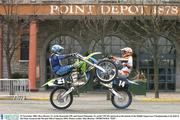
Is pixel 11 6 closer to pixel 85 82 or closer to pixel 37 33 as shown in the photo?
pixel 37 33

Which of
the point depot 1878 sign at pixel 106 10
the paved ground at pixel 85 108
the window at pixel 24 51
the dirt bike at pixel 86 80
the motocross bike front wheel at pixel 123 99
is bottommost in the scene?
the paved ground at pixel 85 108

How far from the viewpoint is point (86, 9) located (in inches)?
1428

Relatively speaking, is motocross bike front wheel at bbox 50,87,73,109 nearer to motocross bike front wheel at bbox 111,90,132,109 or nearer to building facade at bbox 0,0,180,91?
motocross bike front wheel at bbox 111,90,132,109

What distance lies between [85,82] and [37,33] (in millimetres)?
23220

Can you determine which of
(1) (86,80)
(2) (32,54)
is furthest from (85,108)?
(2) (32,54)

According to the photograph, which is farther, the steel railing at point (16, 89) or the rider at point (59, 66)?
the steel railing at point (16, 89)

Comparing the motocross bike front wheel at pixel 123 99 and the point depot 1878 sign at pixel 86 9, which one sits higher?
the point depot 1878 sign at pixel 86 9

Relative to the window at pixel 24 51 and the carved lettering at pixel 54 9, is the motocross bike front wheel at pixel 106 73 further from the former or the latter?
the window at pixel 24 51

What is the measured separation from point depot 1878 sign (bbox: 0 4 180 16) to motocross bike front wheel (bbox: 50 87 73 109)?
1760 centimetres

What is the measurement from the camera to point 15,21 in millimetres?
36719

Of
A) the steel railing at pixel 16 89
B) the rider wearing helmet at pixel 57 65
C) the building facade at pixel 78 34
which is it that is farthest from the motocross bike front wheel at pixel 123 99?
the building facade at pixel 78 34

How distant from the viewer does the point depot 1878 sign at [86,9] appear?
117 ft

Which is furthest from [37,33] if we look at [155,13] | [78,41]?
[155,13]

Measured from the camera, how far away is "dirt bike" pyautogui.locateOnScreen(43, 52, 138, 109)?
17656 mm
